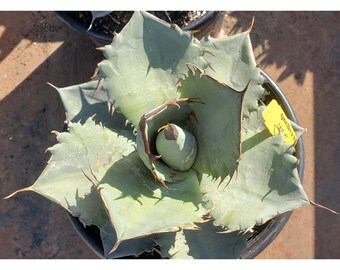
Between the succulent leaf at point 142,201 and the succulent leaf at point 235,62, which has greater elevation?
the succulent leaf at point 235,62

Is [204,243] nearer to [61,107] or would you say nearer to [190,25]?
[190,25]

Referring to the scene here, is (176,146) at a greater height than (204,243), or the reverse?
(176,146)

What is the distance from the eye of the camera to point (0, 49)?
1.81 m

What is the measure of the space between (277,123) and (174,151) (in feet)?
0.85

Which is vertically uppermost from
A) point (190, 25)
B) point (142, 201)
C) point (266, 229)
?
point (190, 25)

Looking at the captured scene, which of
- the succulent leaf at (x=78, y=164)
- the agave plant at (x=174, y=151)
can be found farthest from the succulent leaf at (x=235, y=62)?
the succulent leaf at (x=78, y=164)

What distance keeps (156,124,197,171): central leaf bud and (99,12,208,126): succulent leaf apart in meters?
0.09

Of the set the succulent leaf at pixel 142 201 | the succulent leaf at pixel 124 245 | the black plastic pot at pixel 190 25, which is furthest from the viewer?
the black plastic pot at pixel 190 25

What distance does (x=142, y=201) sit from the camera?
96 cm

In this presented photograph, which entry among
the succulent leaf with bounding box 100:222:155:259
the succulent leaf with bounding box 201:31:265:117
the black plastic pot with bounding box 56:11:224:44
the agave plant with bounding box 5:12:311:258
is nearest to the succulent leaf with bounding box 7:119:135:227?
the agave plant with bounding box 5:12:311:258

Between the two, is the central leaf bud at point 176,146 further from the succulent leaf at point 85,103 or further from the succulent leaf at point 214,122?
the succulent leaf at point 85,103

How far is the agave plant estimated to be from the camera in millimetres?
954

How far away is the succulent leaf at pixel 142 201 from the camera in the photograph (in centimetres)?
88

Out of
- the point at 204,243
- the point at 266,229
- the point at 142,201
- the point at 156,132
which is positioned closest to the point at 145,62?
the point at 156,132
